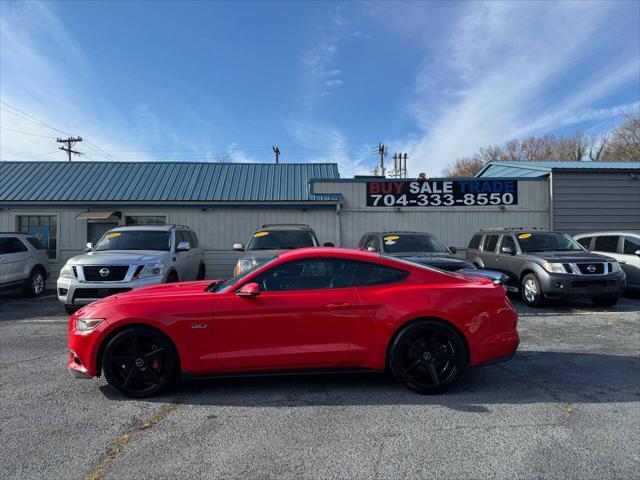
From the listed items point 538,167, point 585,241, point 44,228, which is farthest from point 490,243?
point 44,228

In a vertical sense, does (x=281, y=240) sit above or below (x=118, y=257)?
above

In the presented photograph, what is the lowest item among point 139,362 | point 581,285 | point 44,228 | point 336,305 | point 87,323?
point 139,362

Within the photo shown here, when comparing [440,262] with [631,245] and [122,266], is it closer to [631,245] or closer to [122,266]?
[122,266]

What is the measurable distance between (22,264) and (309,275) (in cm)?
1015

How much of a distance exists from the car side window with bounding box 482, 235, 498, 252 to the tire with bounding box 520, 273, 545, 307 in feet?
4.90

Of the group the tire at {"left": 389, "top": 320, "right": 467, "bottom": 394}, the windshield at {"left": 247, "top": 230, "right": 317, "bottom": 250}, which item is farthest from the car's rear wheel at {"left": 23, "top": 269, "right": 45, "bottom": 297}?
the tire at {"left": 389, "top": 320, "right": 467, "bottom": 394}

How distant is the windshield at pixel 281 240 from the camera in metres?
9.59

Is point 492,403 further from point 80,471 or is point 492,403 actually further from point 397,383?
point 80,471

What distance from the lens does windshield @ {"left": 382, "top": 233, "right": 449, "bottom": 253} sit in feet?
30.6

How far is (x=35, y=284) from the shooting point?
1148 cm

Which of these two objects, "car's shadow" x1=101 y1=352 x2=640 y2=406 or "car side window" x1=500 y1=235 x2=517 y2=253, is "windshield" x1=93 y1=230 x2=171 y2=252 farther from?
"car side window" x1=500 y1=235 x2=517 y2=253

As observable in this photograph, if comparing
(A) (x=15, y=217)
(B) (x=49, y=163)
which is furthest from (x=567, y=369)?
(B) (x=49, y=163)

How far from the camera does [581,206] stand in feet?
47.6

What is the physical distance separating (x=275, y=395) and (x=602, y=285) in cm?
767
